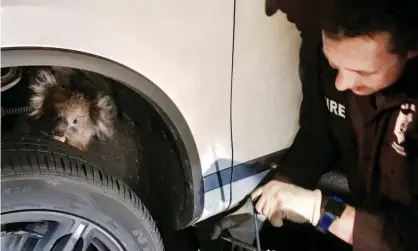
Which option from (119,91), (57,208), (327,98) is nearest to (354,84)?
(327,98)

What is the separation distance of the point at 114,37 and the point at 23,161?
281 millimetres

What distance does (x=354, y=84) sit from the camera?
56.4 inches

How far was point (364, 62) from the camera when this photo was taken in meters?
1.38

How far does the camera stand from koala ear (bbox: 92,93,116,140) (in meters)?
1.43

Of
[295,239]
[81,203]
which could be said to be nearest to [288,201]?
[295,239]

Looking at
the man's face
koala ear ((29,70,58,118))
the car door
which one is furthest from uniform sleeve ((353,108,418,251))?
koala ear ((29,70,58,118))

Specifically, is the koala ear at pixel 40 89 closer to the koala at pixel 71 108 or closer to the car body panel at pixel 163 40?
the koala at pixel 71 108

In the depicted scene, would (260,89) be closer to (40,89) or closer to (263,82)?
(263,82)

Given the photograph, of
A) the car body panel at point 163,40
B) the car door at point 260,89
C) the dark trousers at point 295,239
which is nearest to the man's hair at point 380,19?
the car door at point 260,89

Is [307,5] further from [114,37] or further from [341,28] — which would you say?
[114,37]

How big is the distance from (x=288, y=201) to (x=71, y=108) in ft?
1.72

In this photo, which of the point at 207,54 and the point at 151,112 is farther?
the point at 151,112

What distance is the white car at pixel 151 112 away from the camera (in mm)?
1153

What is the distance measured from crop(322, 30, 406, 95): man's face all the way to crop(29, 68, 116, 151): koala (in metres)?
0.48
